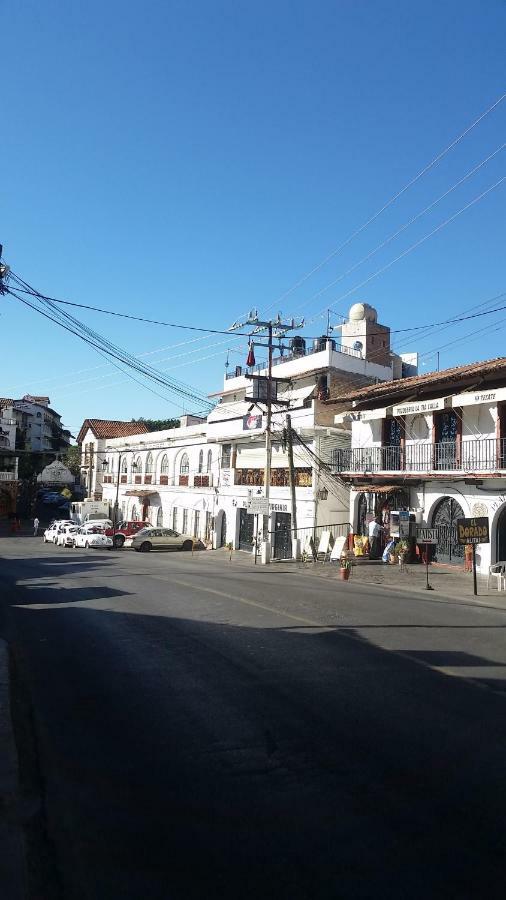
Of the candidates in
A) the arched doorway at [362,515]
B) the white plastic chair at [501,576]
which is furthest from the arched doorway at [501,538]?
the arched doorway at [362,515]

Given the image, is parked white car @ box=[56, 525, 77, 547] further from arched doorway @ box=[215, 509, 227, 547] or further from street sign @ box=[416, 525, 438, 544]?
A: street sign @ box=[416, 525, 438, 544]

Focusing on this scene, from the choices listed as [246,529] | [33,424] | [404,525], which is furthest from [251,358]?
[33,424]

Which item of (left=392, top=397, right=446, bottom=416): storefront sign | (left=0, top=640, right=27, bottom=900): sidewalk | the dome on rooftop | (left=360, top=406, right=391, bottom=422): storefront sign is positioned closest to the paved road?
(left=0, top=640, right=27, bottom=900): sidewalk

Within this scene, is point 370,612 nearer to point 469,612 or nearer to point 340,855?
point 469,612

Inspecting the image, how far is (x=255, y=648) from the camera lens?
1037cm

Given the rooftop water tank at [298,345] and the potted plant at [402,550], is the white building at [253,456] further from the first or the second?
the potted plant at [402,550]

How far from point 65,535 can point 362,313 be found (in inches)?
978

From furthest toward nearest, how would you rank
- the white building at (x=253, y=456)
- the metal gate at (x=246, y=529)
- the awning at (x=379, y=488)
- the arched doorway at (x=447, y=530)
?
the metal gate at (x=246, y=529) < the white building at (x=253, y=456) < the awning at (x=379, y=488) < the arched doorway at (x=447, y=530)

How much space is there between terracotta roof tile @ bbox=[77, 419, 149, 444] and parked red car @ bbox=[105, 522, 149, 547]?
23.7 metres

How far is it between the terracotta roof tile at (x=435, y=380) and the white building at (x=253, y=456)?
3204 mm

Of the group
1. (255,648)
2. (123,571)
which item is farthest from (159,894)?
(123,571)

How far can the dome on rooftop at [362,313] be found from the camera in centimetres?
4697

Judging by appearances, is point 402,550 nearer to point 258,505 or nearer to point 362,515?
point 362,515

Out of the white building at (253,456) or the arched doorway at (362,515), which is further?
the white building at (253,456)
